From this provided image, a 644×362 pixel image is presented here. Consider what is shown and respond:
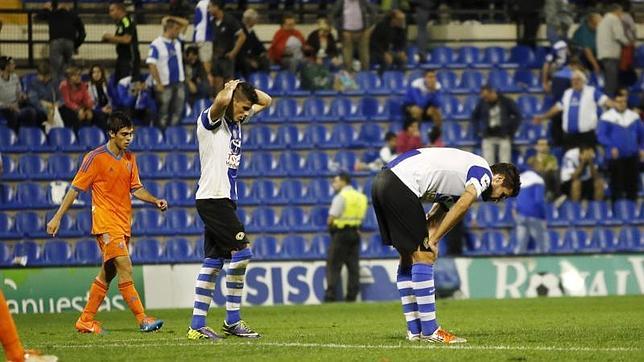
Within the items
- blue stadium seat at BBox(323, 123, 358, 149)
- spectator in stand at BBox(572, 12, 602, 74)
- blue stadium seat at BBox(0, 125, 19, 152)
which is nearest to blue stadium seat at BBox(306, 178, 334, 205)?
blue stadium seat at BBox(323, 123, 358, 149)

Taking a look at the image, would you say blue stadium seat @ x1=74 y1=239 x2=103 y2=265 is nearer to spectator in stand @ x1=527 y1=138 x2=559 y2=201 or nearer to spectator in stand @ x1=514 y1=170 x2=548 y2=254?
spectator in stand @ x1=514 y1=170 x2=548 y2=254

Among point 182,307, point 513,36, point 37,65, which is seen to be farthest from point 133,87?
point 513,36

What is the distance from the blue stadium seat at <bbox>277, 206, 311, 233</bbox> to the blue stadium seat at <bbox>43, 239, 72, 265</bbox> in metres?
4.05

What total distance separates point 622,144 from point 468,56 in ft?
14.8

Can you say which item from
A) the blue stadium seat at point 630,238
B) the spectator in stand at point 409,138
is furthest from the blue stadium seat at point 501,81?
the blue stadium seat at point 630,238

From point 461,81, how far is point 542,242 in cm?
520

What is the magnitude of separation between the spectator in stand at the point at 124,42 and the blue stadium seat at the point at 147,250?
3.37 metres

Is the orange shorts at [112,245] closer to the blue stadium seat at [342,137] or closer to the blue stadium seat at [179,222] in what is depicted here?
the blue stadium seat at [179,222]

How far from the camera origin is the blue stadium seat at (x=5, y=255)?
2405cm

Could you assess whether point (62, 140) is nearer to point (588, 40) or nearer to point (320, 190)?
point (320, 190)

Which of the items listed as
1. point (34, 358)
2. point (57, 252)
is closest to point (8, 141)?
point (57, 252)

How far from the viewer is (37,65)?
2748cm

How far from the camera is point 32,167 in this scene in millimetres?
26031

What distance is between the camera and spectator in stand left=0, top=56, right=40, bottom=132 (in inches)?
1010
